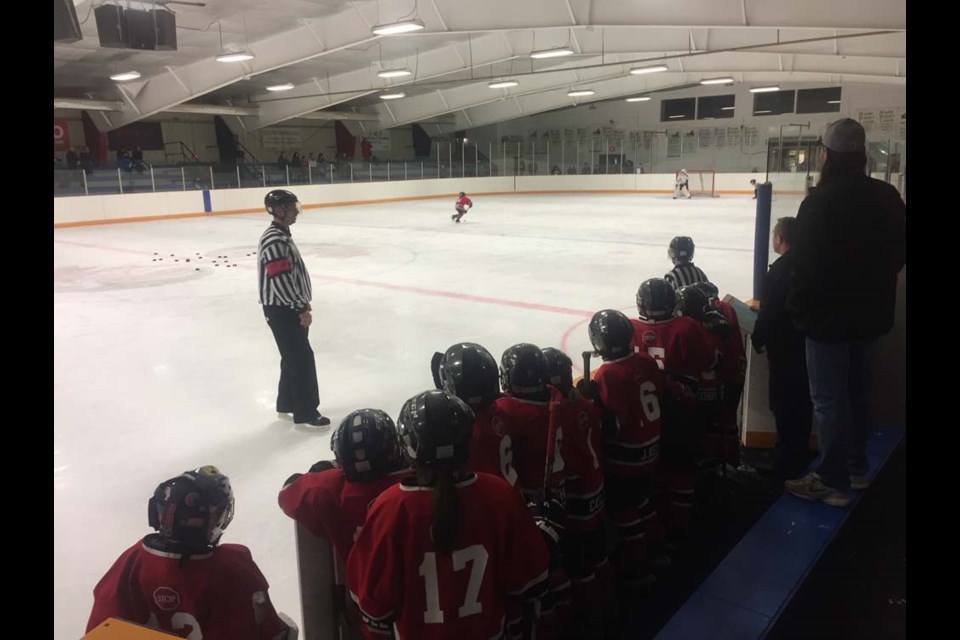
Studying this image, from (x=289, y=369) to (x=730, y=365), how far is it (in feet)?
9.31

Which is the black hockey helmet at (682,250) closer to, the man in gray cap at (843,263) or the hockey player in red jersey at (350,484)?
the man in gray cap at (843,263)

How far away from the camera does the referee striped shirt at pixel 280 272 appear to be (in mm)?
4414

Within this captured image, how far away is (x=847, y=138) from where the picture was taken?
2.71 metres

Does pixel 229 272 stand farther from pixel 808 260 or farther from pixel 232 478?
pixel 808 260

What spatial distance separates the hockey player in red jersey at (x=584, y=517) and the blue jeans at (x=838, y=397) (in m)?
1.03

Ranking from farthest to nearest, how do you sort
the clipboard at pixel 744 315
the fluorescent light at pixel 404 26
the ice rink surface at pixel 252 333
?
the fluorescent light at pixel 404 26, the clipboard at pixel 744 315, the ice rink surface at pixel 252 333

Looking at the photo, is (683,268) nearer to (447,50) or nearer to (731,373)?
(731,373)

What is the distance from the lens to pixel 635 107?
34094 millimetres

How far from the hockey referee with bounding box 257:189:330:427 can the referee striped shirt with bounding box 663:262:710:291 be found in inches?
91.3

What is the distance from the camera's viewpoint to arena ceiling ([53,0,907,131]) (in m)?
12.6

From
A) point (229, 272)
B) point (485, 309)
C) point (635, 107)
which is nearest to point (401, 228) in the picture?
point (229, 272)

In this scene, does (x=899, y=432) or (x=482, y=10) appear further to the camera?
(x=482, y=10)

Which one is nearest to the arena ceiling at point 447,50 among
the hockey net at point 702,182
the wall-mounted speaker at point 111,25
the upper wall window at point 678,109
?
the wall-mounted speaker at point 111,25

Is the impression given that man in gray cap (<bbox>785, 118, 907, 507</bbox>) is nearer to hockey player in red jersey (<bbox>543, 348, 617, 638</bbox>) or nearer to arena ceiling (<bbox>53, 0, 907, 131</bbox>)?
hockey player in red jersey (<bbox>543, 348, 617, 638</bbox>)
